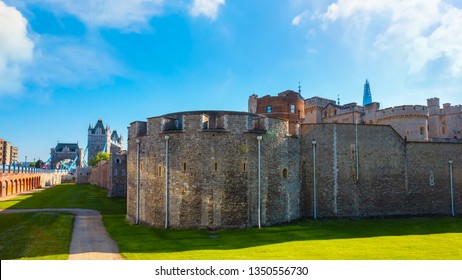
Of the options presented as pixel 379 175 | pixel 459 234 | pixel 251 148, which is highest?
pixel 251 148

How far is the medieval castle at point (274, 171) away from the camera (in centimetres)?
2020

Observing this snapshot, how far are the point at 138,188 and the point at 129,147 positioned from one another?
3.95 metres

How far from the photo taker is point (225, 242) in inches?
654

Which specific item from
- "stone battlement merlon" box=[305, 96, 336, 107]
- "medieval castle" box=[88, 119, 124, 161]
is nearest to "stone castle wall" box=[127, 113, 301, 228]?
"stone battlement merlon" box=[305, 96, 336, 107]

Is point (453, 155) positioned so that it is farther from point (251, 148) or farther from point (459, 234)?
point (251, 148)

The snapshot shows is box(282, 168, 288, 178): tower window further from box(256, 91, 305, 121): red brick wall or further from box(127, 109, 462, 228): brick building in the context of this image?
box(256, 91, 305, 121): red brick wall

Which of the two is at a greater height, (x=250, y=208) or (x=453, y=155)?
(x=453, y=155)

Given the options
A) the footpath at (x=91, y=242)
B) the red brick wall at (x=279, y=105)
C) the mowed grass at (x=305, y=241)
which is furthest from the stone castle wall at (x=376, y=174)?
the footpath at (x=91, y=242)

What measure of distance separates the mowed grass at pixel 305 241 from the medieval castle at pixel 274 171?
1.38 m

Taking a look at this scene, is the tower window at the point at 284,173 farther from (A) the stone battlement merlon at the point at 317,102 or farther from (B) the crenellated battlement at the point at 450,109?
(B) the crenellated battlement at the point at 450,109
